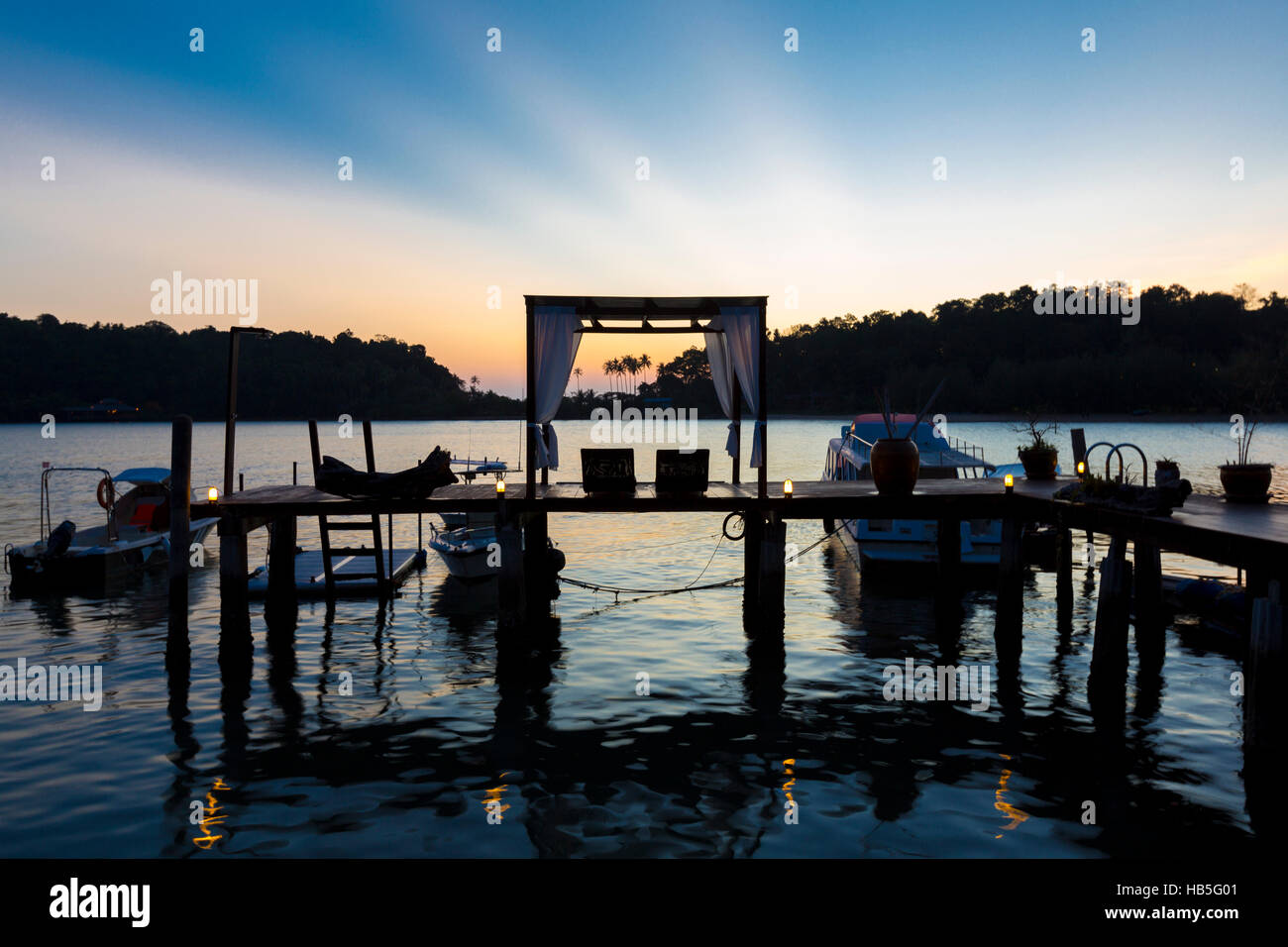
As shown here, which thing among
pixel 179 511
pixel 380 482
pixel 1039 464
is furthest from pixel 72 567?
pixel 1039 464

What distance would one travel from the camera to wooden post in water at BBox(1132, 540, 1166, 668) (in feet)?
47.2

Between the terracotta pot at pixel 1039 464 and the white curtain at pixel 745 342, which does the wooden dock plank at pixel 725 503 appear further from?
the terracotta pot at pixel 1039 464

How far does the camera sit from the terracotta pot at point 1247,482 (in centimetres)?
1210

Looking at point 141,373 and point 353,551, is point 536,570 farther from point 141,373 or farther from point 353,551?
point 141,373

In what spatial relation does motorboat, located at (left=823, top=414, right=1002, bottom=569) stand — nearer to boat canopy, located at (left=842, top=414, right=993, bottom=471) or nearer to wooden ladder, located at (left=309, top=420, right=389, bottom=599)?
boat canopy, located at (left=842, top=414, right=993, bottom=471)

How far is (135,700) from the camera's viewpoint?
13.0 metres

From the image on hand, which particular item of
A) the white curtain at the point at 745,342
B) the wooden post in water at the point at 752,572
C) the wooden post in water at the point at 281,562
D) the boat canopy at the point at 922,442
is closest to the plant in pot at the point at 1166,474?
the white curtain at the point at 745,342

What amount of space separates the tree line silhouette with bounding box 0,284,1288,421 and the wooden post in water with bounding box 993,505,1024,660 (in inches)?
5012

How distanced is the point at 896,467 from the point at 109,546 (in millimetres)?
22484

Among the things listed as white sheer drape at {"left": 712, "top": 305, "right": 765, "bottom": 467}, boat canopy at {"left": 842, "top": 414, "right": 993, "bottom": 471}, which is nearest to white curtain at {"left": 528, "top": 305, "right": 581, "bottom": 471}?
white sheer drape at {"left": 712, "top": 305, "right": 765, "bottom": 467}
